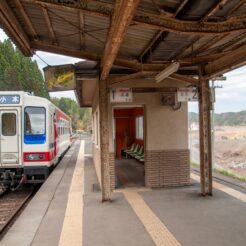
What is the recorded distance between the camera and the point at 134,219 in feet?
23.9

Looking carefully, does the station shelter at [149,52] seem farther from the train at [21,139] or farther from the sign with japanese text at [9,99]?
the sign with japanese text at [9,99]

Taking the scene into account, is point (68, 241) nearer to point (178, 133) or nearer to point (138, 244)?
point (138, 244)

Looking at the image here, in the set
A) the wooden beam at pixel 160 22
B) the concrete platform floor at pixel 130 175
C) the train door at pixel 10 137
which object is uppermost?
the wooden beam at pixel 160 22

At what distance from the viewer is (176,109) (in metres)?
10.6

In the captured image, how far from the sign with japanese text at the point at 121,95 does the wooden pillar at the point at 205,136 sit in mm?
1614

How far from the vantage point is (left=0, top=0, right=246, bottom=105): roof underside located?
536 centimetres

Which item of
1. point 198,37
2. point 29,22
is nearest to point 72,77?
point 29,22

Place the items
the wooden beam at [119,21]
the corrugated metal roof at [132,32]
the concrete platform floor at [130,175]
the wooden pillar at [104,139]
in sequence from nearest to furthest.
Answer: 1. the wooden beam at [119,21]
2. the corrugated metal roof at [132,32]
3. the wooden pillar at [104,139]
4. the concrete platform floor at [130,175]

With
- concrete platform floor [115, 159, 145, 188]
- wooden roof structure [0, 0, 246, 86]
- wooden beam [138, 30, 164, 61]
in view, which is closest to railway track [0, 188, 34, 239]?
concrete platform floor [115, 159, 145, 188]

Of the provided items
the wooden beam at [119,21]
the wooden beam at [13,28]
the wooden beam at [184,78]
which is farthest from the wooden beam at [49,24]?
the wooden beam at [184,78]

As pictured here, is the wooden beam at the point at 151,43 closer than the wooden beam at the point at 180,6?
No

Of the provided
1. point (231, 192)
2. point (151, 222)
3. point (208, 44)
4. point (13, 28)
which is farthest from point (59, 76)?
point (231, 192)

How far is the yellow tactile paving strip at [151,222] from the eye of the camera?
5.97 meters

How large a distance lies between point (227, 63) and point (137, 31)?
81.9 inches
